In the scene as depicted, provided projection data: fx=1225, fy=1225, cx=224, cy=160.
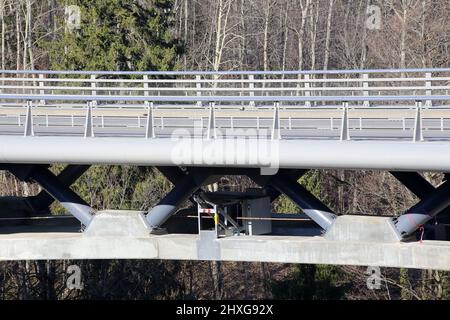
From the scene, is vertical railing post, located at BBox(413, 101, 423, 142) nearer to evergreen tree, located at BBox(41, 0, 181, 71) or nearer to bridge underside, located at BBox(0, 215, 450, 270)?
bridge underside, located at BBox(0, 215, 450, 270)

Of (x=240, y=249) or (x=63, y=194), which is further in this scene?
(x=63, y=194)

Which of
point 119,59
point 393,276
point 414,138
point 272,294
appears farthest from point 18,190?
point 414,138

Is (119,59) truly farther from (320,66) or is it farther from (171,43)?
(320,66)

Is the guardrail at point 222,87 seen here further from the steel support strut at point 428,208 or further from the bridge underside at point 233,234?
the steel support strut at point 428,208

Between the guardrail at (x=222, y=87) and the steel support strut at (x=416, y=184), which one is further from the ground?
the guardrail at (x=222, y=87)

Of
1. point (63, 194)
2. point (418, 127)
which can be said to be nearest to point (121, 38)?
point (63, 194)

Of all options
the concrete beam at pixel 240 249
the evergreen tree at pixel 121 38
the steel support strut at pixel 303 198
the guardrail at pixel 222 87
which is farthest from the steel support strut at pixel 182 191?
the evergreen tree at pixel 121 38

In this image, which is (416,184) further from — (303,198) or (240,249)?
(240,249)
